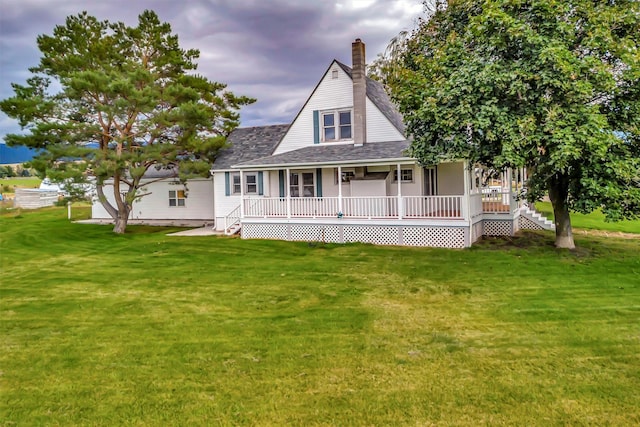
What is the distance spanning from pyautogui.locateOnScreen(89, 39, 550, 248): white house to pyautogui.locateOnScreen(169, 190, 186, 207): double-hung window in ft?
15.4

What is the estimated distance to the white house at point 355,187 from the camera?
1551 centimetres

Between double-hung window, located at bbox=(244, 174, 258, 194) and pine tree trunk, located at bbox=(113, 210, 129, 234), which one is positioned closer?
double-hung window, located at bbox=(244, 174, 258, 194)

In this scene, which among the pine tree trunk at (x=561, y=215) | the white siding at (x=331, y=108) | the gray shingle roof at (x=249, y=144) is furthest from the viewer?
the gray shingle roof at (x=249, y=144)

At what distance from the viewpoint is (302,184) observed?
19.4 metres

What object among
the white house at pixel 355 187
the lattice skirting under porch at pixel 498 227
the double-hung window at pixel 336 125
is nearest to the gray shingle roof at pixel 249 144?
the white house at pixel 355 187

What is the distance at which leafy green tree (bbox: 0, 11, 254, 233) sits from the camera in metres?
18.7

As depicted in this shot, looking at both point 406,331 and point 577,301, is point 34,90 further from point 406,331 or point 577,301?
point 577,301

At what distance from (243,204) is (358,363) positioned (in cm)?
1351

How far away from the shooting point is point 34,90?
19672mm

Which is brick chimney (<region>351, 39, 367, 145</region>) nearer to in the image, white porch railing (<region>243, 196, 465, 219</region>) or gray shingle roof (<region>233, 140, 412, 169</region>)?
gray shingle roof (<region>233, 140, 412, 169</region>)

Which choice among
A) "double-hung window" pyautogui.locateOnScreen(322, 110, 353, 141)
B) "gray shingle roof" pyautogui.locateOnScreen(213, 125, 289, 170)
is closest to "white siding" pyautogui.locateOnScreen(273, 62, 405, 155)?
"double-hung window" pyautogui.locateOnScreen(322, 110, 353, 141)

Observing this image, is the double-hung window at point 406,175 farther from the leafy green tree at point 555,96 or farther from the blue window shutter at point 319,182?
the leafy green tree at point 555,96

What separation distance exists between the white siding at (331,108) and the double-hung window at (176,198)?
8.09 meters

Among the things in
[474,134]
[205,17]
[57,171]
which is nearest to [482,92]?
[474,134]
